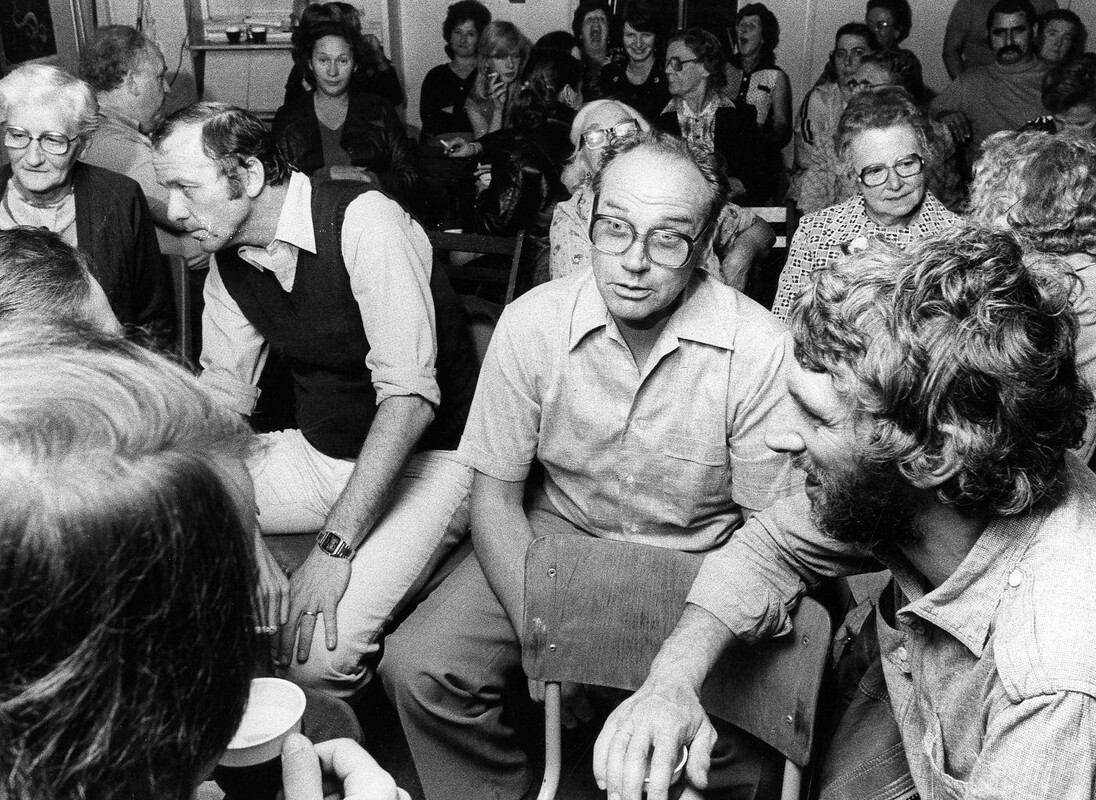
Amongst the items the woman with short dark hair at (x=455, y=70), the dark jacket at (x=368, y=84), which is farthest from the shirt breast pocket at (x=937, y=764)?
the woman with short dark hair at (x=455, y=70)

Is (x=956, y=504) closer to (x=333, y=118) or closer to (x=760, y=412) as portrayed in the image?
(x=760, y=412)

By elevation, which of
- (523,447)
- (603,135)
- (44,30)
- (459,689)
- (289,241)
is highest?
(44,30)

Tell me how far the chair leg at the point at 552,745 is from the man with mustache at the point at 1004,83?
4.30 meters

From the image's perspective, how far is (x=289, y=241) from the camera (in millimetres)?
2305

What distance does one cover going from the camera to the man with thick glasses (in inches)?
77.1

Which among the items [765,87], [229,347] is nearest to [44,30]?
[765,87]

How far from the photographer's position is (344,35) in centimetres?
524

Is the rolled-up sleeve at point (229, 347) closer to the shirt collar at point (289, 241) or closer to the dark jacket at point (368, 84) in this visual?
the shirt collar at point (289, 241)

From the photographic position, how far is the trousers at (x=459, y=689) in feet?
6.38

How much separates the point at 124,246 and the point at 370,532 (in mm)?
1254

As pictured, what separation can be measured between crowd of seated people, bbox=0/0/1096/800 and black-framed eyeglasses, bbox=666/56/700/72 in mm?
826

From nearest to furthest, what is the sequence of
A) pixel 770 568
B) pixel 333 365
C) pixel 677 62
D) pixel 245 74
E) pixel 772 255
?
pixel 770 568
pixel 333 365
pixel 772 255
pixel 677 62
pixel 245 74

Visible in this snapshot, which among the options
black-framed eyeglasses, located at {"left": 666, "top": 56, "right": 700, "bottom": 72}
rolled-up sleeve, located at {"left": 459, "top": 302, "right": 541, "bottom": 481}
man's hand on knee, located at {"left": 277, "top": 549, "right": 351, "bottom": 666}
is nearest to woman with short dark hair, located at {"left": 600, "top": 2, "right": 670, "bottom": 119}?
black-framed eyeglasses, located at {"left": 666, "top": 56, "right": 700, "bottom": 72}

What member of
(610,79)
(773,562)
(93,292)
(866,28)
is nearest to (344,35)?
(610,79)
